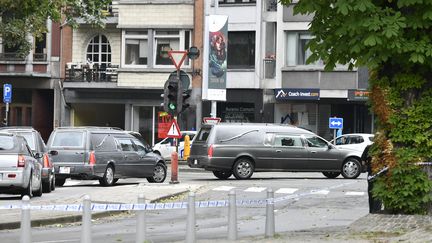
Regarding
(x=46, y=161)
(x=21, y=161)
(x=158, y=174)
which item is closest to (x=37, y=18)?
(x=158, y=174)

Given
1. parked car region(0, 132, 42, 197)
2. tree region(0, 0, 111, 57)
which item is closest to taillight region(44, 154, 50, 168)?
parked car region(0, 132, 42, 197)

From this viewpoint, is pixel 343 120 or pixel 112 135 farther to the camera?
pixel 343 120

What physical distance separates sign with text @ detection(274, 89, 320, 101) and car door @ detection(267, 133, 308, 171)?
15.2 m

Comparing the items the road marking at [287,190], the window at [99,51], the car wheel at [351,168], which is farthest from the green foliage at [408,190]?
the window at [99,51]

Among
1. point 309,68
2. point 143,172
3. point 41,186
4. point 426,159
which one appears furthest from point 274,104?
point 426,159

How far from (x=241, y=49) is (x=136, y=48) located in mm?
5446

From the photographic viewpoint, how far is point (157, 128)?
48625 mm

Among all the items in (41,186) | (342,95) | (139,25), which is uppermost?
(139,25)

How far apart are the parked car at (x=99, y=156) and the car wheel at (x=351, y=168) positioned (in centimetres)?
622

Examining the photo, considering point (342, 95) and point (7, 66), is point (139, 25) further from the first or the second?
point (342, 95)

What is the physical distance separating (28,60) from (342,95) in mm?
16347

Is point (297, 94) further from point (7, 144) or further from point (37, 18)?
point (7, 144)

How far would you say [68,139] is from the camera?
26.5 m

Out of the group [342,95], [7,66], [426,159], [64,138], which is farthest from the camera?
[7,66]
